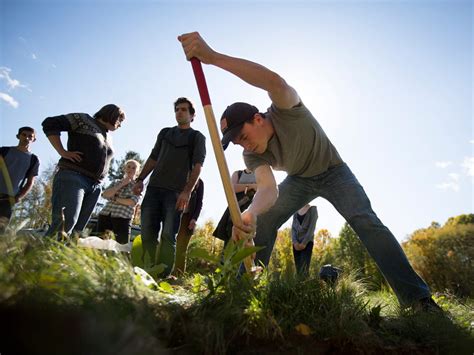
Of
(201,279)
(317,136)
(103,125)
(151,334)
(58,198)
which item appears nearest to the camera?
(151,334)

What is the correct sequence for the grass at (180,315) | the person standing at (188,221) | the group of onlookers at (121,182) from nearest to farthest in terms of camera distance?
the grass at (180,315) < the group of onlookers at (121,182) < the person standing at (188,221)

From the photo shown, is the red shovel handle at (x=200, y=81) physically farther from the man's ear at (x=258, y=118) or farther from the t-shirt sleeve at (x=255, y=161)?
the t-shirt sleeve at (x=255, y=161)

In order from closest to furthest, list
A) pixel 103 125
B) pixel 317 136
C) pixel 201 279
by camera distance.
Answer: pixel 201 279, pixel 317 136, pixel 103 125

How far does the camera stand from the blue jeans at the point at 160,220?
3.66 m

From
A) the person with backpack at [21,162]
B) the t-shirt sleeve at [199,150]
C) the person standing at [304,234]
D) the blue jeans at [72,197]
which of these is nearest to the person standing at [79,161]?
the blue jeans at [72,197]

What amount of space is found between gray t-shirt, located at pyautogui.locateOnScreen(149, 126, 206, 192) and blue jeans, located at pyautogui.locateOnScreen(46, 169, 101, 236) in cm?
77

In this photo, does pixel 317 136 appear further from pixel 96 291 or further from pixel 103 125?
pixel 103 125

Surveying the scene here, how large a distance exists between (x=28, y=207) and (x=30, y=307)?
3.08 feet

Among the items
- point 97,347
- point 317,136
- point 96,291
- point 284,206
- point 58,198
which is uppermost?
point 317,136

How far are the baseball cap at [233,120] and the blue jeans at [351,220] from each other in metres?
0.69

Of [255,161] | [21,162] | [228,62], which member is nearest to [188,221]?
[255,161]

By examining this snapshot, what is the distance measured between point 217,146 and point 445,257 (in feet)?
46.4

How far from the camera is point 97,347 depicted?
89 cm

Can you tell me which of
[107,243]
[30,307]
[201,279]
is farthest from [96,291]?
[107,243]
